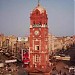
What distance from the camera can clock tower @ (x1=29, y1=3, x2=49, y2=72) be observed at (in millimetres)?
5879

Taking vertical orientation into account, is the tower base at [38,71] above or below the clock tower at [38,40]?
below

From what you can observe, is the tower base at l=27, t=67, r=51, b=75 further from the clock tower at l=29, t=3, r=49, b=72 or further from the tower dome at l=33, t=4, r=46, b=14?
the tower dome at l=33, t=4, r=46, b=14

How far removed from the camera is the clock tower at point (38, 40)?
588cm

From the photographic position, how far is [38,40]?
6.02 metres

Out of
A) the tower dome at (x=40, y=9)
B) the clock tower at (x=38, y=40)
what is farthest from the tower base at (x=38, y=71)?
the tower dome at (x=40, y=9)

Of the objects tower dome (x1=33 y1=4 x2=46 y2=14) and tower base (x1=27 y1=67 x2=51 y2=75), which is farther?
tower dome (x1=33 y1=4 x2=46 y2=14)

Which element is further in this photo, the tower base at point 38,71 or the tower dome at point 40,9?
the tower dome at point 40,9

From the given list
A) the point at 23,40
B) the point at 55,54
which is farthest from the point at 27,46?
the point at 55,54

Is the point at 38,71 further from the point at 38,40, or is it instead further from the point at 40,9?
the point at 40,9

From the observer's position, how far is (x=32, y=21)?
589 cm

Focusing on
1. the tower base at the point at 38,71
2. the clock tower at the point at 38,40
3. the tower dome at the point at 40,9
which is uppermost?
the tower dome at the point at 40,9

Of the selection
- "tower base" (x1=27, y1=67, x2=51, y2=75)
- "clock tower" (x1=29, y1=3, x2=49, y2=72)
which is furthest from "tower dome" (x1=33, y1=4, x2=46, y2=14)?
"tower base" (x1=27, y1=67, x2=51, y2=75)

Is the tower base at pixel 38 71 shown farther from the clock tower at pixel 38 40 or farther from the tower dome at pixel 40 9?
the tower dome at pixel 40 9

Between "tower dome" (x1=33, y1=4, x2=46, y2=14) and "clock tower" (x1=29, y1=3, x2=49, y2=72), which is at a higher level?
"tower dome" (x1=33, y1=4, x2=46, y2=14)
